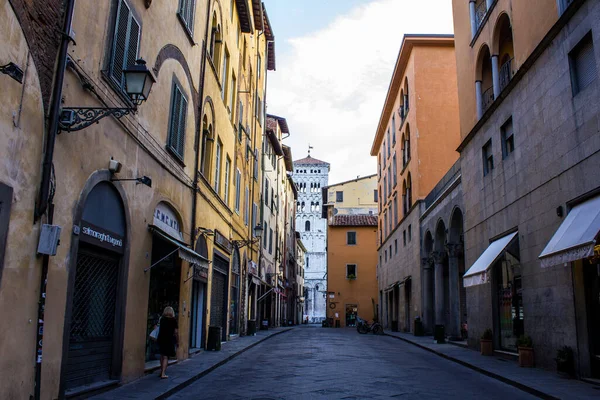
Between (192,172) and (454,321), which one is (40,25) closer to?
(192,172)

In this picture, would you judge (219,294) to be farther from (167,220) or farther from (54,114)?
(54,114)

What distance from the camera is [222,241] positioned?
19.8m

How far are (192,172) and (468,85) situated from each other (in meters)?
10.5

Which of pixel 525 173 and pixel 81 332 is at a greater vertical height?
pixel 525 173

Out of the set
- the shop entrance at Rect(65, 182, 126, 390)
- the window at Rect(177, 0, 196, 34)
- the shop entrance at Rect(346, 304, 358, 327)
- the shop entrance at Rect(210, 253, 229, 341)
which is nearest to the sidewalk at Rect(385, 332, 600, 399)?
the shop entrance at Rect(65, 182, 126, 390)

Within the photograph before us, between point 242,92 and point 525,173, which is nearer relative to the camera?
point 525,173

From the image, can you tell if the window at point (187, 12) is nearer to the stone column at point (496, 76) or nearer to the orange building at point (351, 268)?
the stone column at point (496, 76)

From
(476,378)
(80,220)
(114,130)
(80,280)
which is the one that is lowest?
(476,378)

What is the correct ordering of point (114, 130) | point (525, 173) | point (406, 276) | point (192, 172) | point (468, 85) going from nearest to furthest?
1. point (114, 130)
2. point (525, 173)
3. point (192, 172)
4. point (468, 85)
5. point (406, 276)

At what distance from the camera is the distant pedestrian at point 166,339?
10586 mm

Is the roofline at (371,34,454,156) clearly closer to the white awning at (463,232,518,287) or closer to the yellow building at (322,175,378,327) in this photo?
the yellow building at (322,175,378,327)

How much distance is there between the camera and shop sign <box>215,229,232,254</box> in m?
18.7

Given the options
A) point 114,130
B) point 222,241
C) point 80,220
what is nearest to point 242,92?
point 222,241

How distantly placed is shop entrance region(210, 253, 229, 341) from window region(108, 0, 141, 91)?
10.1m
